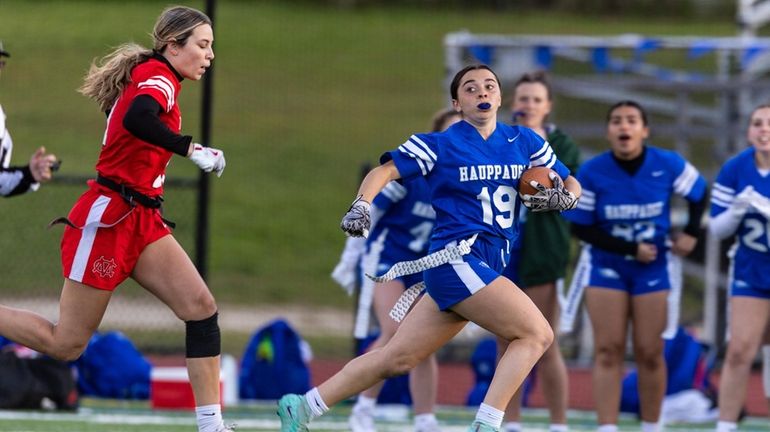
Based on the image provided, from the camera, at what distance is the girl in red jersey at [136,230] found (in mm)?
5859

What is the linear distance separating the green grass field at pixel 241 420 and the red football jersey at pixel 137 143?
2.16 meters

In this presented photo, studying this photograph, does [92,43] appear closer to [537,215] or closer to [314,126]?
[314,126]

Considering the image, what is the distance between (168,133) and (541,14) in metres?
17.4

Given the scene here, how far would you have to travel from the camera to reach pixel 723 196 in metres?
7.48

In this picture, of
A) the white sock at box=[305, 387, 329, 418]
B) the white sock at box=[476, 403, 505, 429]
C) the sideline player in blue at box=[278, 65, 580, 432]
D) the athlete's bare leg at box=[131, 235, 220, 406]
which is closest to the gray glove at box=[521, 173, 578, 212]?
the sideline player in blue at box=[278, 65, 580, 432]

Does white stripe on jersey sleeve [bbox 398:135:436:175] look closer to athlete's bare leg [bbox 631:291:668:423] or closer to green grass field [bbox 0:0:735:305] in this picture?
athlete's bare leg [bbox 631:291:668:423]

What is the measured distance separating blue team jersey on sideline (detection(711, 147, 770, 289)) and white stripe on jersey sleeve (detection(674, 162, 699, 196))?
0.14 metres

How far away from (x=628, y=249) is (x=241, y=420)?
2.66 m

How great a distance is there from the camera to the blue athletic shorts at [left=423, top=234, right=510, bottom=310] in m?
5.64

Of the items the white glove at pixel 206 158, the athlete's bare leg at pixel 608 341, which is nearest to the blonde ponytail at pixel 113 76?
the white glove at pixel 206 158

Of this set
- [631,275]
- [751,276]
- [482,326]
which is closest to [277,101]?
[631,275]

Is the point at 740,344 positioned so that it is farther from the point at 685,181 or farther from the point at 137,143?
the point at 137,143

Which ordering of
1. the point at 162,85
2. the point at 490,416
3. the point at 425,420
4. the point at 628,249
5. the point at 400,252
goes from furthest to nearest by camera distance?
the point at 400,252, the point at 425,420, the point at 628,249, the point at 162,85, the point at 490,416

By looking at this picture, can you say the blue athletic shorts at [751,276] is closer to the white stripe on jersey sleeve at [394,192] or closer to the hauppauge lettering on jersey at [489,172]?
the white stripe on jersey sleeve at [394,192]
